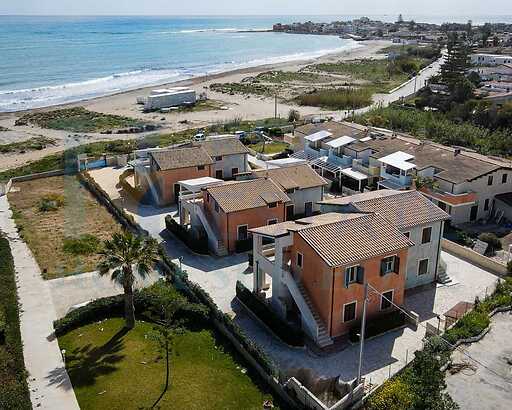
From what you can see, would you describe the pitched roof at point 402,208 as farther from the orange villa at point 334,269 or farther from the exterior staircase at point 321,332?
the exterior staircase at point 321,332

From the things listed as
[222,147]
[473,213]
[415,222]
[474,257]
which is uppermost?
[415,222]

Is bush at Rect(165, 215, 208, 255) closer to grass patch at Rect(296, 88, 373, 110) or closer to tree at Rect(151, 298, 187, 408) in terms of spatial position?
tree at Rect(151, 298, 187, 408)

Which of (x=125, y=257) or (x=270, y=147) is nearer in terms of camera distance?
(x=125, y=257)

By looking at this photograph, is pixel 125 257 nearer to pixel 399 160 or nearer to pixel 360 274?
pixel 360 274

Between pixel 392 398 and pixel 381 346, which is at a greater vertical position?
pixel 392 398

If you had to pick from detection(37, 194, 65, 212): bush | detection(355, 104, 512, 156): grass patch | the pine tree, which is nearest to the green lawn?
detection(37, 194, 65, 212): bush

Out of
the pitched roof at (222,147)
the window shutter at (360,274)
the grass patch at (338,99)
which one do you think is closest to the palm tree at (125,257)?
the window shutter at (360,274)

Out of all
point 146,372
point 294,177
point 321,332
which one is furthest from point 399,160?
point 146,372

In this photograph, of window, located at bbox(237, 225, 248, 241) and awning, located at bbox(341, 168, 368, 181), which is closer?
window, located at bbox(237, 225, 248, 241)
